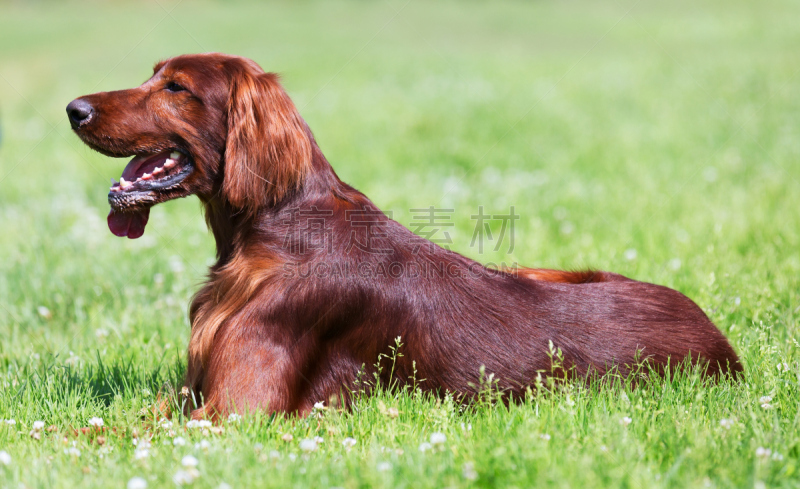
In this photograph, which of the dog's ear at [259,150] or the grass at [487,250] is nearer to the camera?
the grass at [487,250]

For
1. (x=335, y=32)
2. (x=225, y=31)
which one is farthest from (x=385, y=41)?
(x=225, y=31)

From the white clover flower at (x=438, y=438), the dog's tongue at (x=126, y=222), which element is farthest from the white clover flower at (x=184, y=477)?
the dog's tongue at (x=126, y=222)

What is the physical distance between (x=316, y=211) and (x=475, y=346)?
86cm

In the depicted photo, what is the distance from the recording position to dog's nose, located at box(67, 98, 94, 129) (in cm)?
299

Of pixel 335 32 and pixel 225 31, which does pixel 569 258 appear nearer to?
pixel 335 32

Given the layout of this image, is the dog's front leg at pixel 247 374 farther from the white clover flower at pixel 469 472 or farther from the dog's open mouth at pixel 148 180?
the white clover flower at pixel 469 472

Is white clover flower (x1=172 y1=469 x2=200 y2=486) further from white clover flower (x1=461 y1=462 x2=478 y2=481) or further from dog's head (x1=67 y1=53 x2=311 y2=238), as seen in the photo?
dog's head (x1=67 y1=53 x2=311 y2=238)

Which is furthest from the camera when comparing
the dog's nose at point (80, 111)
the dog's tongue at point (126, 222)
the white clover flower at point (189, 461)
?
the dog's tongue at point (126, 222)

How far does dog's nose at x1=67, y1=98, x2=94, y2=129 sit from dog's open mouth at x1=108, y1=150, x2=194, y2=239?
0.26m

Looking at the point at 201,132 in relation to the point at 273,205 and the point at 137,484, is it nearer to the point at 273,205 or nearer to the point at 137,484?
the point at 273,205

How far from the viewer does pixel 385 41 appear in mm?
25125

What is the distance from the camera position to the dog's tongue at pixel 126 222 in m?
3.20

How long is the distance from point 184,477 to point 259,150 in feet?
4.34

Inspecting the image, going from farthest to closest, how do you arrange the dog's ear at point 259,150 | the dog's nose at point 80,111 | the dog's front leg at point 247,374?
the dog's nose at point 80,111 < the dog's ear at point 259,150 < the dog's front leg at point 247,374
